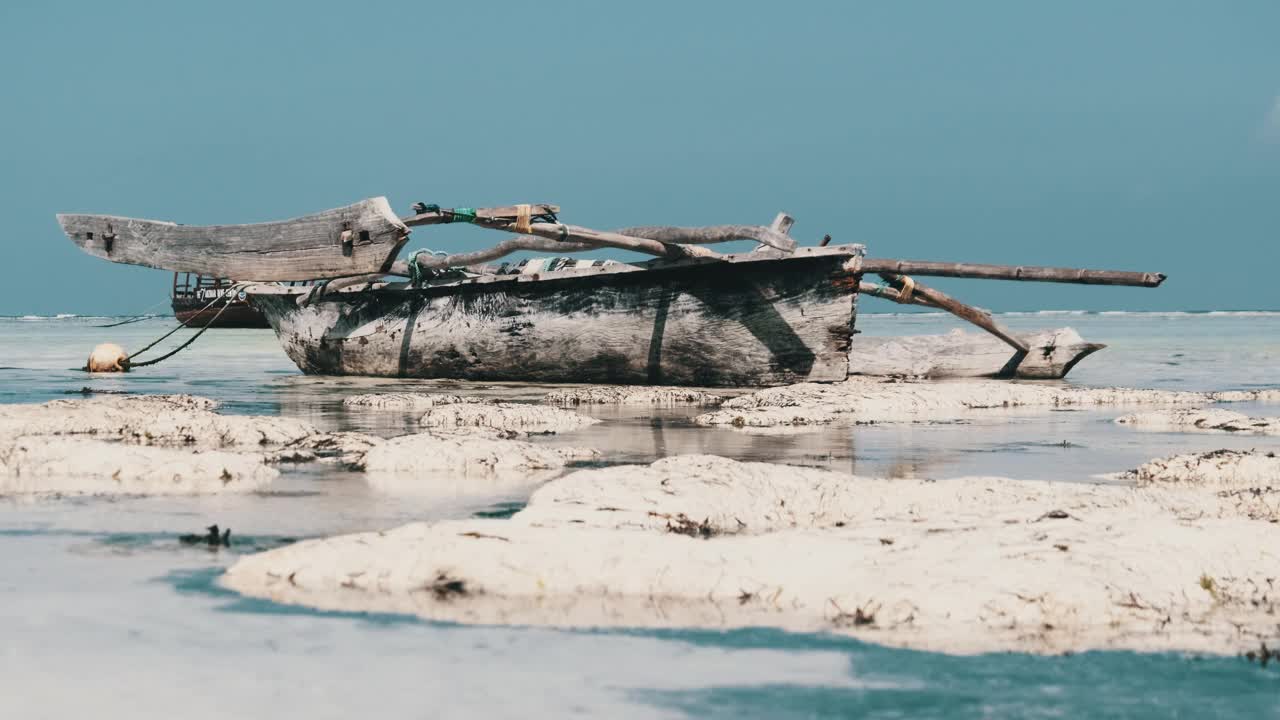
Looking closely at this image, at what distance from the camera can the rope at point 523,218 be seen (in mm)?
11773

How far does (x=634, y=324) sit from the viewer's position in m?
13.3

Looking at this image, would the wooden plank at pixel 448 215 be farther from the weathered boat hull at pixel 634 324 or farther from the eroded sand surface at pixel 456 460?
the eroded sand surface at pixel 456 460

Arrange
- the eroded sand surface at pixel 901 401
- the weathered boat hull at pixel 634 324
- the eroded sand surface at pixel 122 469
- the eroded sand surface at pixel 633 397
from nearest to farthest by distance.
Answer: the eroded sand surface at pixel 122 469 → the eroded sand surface at pixel 901 401 → the eroded sand surface at pixel 633 397 → the weathered boat hull at pixel 634 324

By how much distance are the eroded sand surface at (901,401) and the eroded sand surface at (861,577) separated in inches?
198

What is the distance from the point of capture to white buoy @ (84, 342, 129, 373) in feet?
55.5

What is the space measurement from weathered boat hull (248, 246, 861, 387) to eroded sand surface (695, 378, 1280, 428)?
3.16 feet

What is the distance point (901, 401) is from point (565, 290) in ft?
14.1

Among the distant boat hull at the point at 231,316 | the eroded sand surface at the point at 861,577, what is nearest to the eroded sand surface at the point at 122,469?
the eroded sand surface at the point at 861,577

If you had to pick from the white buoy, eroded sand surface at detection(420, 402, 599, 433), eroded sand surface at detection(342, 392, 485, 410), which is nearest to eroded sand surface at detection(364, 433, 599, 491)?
eroded sand surface at detection(420, 402, 599, 433)

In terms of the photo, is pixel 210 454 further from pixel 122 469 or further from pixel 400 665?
pixel 400 665

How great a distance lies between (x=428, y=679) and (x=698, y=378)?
409 inches

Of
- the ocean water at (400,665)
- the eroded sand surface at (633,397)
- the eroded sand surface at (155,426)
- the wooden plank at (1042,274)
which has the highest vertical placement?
the wooden plank at (1042,274)

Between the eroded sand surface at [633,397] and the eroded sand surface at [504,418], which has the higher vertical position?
the eroded sand surface at [633,397]

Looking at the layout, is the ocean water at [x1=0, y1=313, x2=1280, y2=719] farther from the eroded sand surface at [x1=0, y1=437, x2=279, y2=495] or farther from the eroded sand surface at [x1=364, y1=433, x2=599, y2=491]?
the eroded sand surface at [x1=364, y1=433, x2=599, y2=491]
